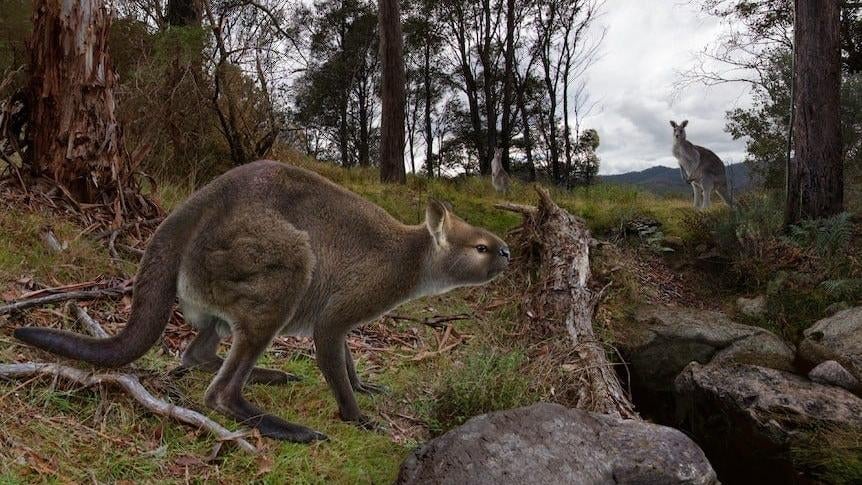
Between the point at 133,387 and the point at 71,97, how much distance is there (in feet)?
13.5

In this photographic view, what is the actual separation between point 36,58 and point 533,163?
82.7ft

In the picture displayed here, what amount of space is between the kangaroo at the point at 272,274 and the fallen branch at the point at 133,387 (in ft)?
Result: 0.49

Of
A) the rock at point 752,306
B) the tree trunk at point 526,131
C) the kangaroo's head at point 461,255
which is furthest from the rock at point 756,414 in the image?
the tree trunk at point 526,131

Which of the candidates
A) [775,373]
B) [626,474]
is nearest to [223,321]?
[626,474]

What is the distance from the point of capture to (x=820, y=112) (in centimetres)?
1166

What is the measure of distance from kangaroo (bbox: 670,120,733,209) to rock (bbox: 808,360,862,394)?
859 centimetres

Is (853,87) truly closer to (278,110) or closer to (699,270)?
(699,270)

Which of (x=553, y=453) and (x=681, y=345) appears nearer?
(x=553, y=453)

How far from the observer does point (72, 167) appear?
271 inches

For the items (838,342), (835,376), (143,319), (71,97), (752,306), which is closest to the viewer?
(143,319)

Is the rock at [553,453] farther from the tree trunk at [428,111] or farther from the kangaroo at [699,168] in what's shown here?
the tree trunk at [428,111]

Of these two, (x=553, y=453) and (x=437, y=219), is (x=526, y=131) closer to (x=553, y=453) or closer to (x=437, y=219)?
(x=437, y=219)

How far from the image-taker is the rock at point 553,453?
3.61 meters

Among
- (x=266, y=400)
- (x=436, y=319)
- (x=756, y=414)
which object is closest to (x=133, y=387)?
(x=266, y=400)
